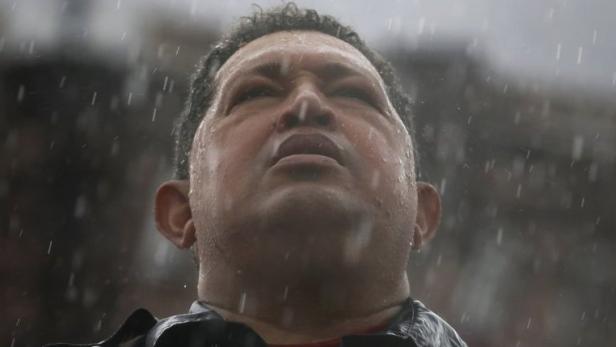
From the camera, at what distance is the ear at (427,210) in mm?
3967

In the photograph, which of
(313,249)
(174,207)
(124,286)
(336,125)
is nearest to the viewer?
(313,249)

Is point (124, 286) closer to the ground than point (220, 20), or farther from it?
closer to the ground

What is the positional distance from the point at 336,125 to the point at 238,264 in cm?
63

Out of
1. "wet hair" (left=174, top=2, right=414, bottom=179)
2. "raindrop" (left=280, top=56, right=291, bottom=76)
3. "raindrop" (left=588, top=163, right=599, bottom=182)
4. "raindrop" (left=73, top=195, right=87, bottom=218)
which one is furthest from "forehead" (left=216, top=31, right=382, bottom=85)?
"raindrop" (left=588, top=163, right=599, bottom=182)

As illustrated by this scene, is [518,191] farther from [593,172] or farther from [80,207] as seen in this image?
[80,207]

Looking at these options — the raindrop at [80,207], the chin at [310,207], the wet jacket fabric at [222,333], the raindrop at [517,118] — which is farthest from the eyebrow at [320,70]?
the raindrop at [517,118]

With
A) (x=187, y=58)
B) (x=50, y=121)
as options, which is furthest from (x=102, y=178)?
(x=187, y=58)

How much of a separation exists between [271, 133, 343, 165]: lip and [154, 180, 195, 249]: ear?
63 cm

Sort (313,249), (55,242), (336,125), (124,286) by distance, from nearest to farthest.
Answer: (313,249), (336,125), (55,242), (124,286)

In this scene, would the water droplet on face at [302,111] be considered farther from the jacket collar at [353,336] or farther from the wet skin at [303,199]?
the jacket collar at [353,336]

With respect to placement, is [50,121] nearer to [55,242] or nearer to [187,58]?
[55,242]

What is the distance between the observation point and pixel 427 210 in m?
4.04

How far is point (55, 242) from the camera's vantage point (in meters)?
14.4

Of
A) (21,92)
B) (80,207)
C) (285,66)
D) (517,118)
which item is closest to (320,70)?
(285,66)
